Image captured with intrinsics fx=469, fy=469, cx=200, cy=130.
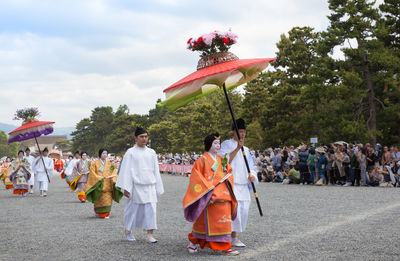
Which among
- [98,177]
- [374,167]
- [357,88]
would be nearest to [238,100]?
[357,88]

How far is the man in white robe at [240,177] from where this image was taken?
21.7 feet

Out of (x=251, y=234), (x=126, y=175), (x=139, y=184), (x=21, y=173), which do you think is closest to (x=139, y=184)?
(x=139, y=184)

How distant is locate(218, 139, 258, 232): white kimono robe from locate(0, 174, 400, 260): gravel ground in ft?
1.26

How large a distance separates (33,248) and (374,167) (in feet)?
45.5

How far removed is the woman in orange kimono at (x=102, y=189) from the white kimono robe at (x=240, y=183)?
14.1 ft

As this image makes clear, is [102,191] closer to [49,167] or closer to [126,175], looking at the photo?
[126,175]

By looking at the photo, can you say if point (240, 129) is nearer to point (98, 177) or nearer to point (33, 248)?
point (33, 248)

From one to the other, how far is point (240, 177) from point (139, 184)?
1831 mm

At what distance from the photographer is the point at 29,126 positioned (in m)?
17.1

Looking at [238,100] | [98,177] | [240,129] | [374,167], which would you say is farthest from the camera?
[238,100]

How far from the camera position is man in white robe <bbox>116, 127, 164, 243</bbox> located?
7555 millimetres

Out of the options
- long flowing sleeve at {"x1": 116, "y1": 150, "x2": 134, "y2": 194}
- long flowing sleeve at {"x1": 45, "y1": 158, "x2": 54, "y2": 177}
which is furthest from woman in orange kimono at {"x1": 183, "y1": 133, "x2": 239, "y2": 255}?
long flowing sleeve at {"x1": 45, "y1": 158, "x2": 54, "y2": 177}

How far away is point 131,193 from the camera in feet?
25.4

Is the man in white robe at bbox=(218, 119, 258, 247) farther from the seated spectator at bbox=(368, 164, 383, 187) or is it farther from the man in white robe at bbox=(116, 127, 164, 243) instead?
the seated spectator at bbox=(368, 164, 383, 187)
